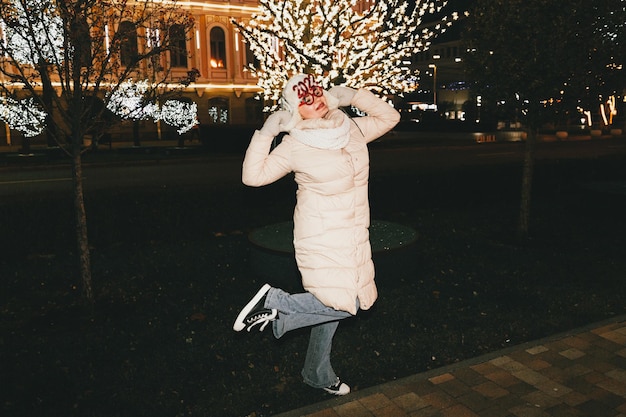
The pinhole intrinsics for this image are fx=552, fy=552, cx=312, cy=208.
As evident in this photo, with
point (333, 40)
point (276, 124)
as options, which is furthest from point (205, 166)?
point (276, 124)

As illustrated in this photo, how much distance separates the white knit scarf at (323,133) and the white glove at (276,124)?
84mm

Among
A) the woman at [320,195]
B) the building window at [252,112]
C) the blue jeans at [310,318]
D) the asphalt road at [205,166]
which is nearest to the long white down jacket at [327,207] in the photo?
the woman at [320,195]

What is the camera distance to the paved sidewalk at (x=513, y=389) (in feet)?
11.9

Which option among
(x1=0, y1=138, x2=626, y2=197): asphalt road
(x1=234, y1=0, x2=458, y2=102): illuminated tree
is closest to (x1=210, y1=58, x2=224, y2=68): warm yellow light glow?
(x1=0, y1=138, x2=626, y2=197): asphalt road

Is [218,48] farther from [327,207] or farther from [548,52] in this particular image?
[327,207]

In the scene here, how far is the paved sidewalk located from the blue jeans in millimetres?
318

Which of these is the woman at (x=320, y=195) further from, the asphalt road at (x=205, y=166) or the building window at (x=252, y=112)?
the building window at (x=252, y=112)

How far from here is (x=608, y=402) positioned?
370 centimetres

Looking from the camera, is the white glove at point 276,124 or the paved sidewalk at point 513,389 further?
the paved sidewalk at point 513,389

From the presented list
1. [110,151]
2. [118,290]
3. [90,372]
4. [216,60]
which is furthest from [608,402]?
[216,60]

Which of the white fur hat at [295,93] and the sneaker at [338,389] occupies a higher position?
the white fur hat at [295,93]

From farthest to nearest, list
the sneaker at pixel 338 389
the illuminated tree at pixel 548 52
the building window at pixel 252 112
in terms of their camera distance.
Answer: the building window at pixel 252 112, the illuminated tree at pixel 548 52, the sneaker at pixel 338 389

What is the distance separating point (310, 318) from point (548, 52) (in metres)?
5.76

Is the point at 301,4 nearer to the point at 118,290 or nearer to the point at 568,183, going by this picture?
the point at 568,183
